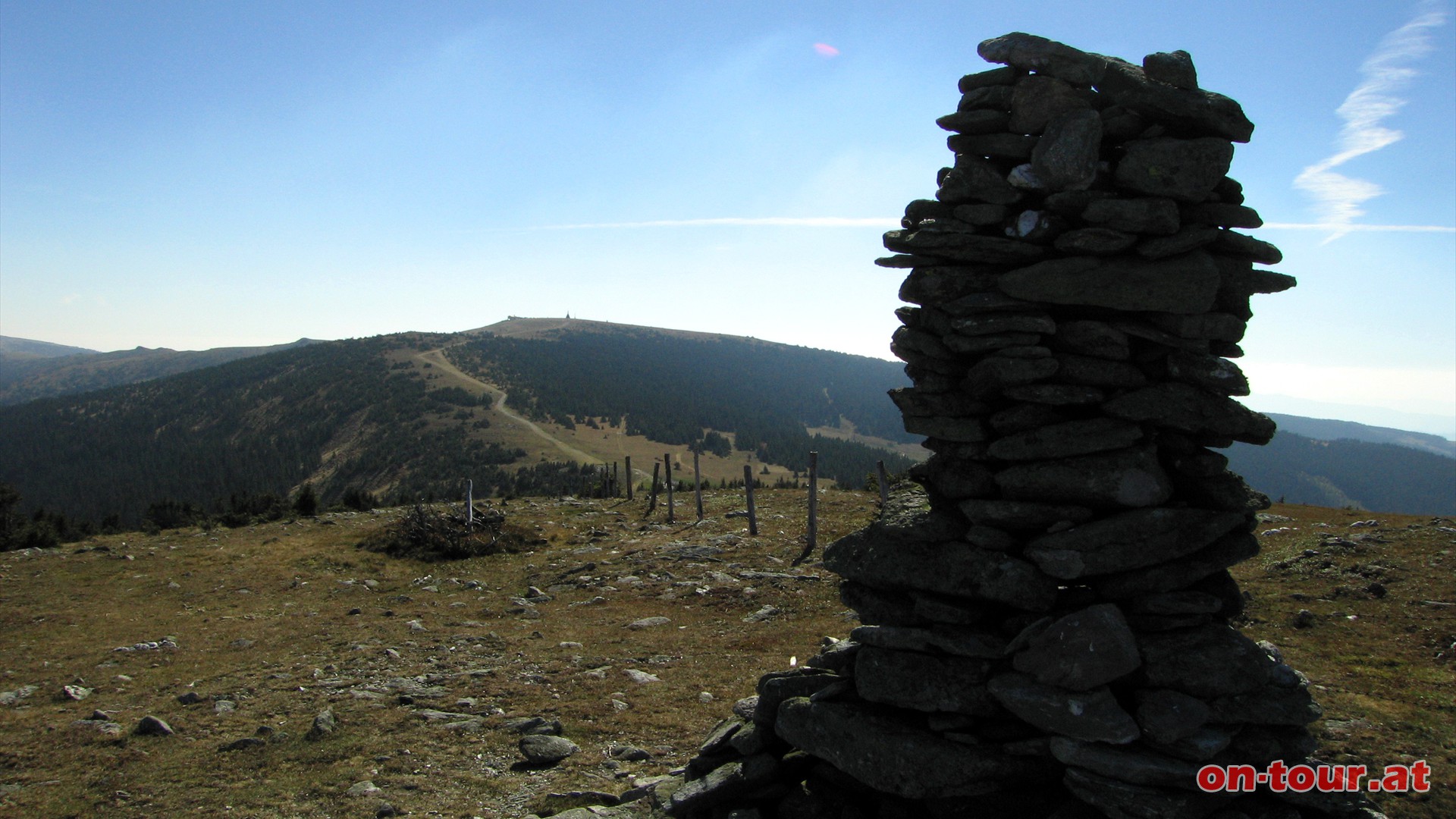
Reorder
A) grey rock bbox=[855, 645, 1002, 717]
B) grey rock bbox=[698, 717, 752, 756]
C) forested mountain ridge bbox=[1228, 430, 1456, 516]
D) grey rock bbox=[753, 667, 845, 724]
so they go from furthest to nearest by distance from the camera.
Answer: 1. forested mountain ridge bbox=[1228, 430, 1456, 516]
2. grey rock bbox=[698, 717, 752, 756]
3. grey rock bbox=[753, 667, 845, 724]
4. grey rock bbox=[855, 645, 1002, 717]

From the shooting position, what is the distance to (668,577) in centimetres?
1973

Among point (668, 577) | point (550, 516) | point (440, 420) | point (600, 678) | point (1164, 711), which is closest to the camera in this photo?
point (1164, 711)

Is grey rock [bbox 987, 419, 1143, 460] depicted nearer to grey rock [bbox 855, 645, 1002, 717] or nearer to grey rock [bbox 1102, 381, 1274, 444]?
grey rock [bbox 1102, 381, 1274, 444]

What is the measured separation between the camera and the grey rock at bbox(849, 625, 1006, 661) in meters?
6.74

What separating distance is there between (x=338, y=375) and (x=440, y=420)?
5093cm

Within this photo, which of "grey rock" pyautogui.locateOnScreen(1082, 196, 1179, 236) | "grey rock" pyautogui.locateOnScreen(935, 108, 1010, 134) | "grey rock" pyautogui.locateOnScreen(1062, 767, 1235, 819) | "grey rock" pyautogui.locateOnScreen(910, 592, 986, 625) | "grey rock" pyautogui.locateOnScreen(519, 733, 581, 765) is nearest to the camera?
"grey rock" pyautogui.locateOnScreen(1062, 767, 1235, 819)

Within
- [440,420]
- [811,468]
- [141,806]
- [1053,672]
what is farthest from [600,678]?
[440,420]

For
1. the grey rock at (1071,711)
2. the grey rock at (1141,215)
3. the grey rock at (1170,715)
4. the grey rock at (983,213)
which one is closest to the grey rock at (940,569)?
the grey rock at (1071,711)

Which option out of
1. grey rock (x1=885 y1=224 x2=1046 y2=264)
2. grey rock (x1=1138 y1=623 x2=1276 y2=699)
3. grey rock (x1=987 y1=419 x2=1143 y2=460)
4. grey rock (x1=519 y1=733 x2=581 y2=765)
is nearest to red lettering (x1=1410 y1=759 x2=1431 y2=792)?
grey rock (x1=1138 y1=623 x2=1276 y2=699)

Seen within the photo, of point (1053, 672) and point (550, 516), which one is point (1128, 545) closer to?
point (1053, 672)

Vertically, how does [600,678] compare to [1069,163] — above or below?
below

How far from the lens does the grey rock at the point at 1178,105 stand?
663cm

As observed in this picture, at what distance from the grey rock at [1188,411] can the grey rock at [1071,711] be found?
246cm

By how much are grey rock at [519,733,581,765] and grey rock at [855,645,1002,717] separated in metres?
4.14
